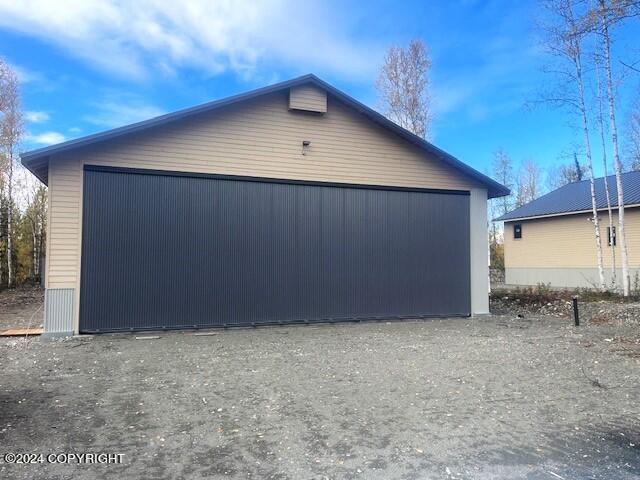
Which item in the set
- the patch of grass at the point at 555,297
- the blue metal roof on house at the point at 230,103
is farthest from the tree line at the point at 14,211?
the patch of grass at the point at 555,297

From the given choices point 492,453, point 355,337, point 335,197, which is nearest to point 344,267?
point 335,197

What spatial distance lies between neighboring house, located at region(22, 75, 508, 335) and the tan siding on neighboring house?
3cm

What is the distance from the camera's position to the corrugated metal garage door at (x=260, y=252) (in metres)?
10.0

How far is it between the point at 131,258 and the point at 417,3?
35.8 ft

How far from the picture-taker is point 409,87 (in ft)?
81.9

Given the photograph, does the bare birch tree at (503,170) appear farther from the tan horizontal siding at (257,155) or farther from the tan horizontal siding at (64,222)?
the tan horizontal siding at (64,222)

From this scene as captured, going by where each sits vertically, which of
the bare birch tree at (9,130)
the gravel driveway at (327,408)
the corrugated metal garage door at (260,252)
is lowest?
the gravel driveway at (327,408)

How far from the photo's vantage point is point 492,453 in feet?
12.8

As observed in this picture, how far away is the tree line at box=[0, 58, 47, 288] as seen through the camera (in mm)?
21906

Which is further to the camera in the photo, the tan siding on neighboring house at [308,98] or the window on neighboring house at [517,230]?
the window on neighboring house at [517,230]

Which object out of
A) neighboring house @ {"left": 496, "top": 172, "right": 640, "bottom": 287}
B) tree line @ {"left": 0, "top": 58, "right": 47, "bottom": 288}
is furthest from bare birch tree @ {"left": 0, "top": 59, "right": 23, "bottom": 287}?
neighboring house @ {"left": 496, "top": 172, "right": 640, "bottom": 287}

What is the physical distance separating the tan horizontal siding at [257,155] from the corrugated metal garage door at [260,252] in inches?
10.0

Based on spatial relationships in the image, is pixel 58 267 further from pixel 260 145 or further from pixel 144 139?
pixel 260 145

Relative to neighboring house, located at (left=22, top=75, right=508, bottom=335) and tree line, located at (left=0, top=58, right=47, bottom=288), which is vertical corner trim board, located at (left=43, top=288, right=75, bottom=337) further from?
tree line, located at (left=0, top=58, right=47, bottom=288)
